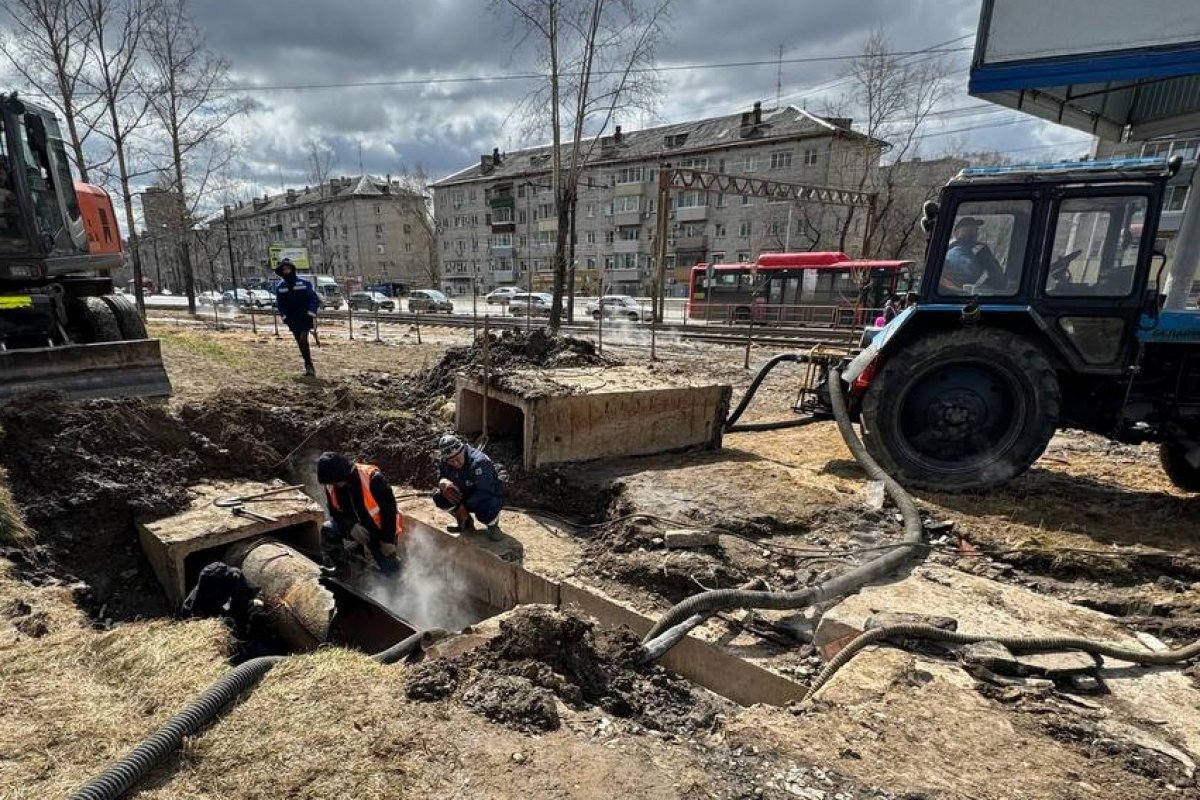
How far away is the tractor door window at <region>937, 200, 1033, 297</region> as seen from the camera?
556cm

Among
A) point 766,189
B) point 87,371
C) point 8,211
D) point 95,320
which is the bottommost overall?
point 87,371

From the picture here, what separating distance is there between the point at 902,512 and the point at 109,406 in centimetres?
759

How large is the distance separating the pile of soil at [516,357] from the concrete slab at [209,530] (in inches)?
125

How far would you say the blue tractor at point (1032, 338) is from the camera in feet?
17.4

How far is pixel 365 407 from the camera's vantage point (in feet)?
28.7

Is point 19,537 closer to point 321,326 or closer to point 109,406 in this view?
point 109,406

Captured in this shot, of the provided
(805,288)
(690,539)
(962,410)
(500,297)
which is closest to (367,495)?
(690,539)

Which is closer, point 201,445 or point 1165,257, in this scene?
point 1165,257

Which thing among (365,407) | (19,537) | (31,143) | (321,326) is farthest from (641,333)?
(19,537)

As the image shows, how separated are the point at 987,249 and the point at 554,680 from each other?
532 cm

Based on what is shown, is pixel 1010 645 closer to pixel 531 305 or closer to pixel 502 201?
pixel 531 305

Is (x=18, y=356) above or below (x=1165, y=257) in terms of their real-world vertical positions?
below

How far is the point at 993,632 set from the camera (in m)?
3.93

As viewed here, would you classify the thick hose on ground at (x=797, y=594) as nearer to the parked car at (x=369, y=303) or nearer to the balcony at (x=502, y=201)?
the parked car at (x=369, y=303)
